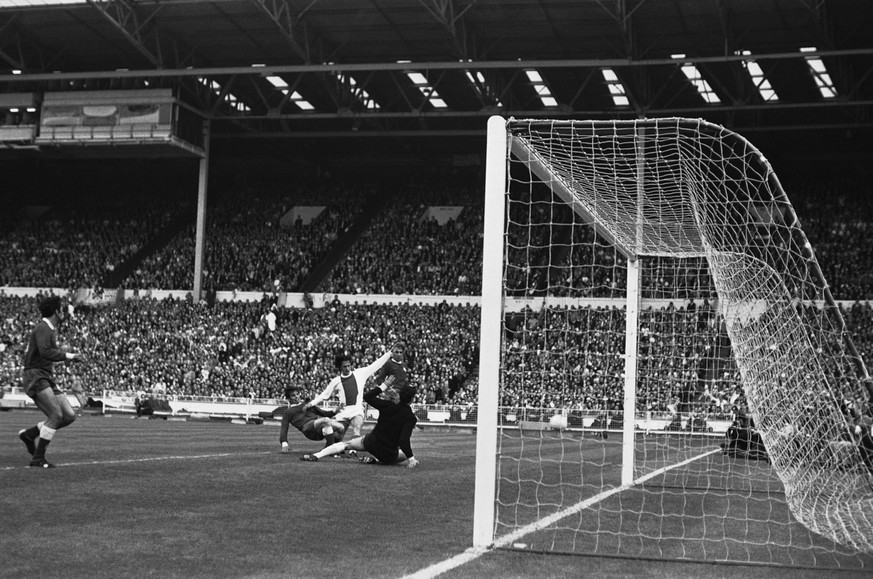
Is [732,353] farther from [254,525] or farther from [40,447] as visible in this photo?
[40,447]

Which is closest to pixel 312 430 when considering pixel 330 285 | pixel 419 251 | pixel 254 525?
pixel 254 525

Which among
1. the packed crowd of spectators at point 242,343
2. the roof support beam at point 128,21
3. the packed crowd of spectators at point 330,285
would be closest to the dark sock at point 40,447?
the packed crowd of spectators at point 330,285

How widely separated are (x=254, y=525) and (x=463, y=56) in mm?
30130

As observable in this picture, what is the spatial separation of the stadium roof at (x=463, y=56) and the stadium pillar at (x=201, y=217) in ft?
4.31

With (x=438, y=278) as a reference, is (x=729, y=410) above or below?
below

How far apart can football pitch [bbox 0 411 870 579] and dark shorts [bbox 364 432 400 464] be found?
354 millimetres

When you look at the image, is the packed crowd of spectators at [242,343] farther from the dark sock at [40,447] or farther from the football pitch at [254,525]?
the dark sock at [40,447]

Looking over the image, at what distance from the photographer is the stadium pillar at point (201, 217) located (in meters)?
46.6

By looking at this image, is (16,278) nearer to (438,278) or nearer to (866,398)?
(438,278)

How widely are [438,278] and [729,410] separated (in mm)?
23589


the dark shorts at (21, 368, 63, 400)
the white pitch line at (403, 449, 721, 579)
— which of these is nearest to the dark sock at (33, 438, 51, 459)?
the dark shorts at (21, 368, 63, 400)

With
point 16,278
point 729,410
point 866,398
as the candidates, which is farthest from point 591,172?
point 16,278

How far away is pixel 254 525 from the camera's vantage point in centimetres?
879

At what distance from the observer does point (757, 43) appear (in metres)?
37.0
